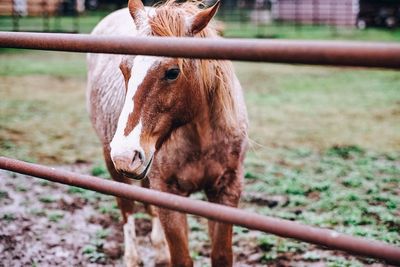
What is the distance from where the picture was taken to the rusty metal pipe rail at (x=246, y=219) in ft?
4.08

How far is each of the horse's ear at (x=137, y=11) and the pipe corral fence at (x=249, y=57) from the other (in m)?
0.74

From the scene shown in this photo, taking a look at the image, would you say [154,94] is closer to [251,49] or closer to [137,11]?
[137,11]

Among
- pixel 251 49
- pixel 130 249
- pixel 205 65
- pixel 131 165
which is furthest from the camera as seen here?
pixel 130 249

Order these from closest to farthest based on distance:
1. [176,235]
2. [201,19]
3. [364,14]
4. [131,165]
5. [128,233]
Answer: [131,165] < [201,19] < [176,235] < [128,233] < [364,14]

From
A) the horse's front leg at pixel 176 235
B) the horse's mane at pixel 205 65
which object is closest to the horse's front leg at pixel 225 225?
the horse's front leg at pixel 176 235

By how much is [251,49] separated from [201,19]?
106cm

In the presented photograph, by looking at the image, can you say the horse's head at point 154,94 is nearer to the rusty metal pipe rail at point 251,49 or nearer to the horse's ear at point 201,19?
the horse's ear at point 201,19

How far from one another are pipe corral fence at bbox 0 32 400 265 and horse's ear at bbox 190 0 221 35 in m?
0.79

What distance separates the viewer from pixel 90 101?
414cm

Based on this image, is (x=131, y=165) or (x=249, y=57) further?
(x=131, y=165)

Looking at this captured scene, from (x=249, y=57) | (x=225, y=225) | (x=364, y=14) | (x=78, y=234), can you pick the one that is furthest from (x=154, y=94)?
(x=364, y=14)

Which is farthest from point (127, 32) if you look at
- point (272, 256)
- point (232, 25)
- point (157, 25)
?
point (232, 25)

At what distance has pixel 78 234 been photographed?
394cm

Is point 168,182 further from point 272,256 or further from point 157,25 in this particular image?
point 272,256
